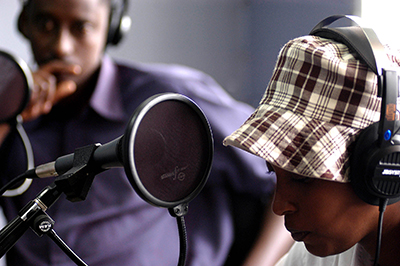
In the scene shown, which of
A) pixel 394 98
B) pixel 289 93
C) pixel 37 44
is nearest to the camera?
pixel 394 98

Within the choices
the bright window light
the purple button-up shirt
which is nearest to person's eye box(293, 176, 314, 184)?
the purple button-up shirt

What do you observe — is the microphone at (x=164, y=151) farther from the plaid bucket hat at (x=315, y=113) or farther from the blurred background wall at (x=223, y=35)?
the blurred background wall at (x=223, y=35)

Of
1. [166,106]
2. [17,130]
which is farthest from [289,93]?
[17,130]

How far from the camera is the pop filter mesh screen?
Answer: 429 mm

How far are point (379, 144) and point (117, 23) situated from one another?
2.62ft

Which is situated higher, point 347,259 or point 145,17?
point 145,17

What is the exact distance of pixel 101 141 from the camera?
1111mm

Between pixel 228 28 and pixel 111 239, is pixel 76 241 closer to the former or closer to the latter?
pixel 111 239

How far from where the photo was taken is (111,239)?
110cm

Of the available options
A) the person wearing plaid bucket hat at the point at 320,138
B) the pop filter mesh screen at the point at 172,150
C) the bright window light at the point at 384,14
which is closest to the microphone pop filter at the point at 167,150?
the pop filter mesh screen at the point at 172,150

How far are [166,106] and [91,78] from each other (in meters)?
0.73

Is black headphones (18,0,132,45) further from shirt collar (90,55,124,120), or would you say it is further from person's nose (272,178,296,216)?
person's nose (272,178,296,216)

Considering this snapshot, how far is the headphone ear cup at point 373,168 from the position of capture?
56cm

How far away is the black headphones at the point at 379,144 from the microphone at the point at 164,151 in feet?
0.82
